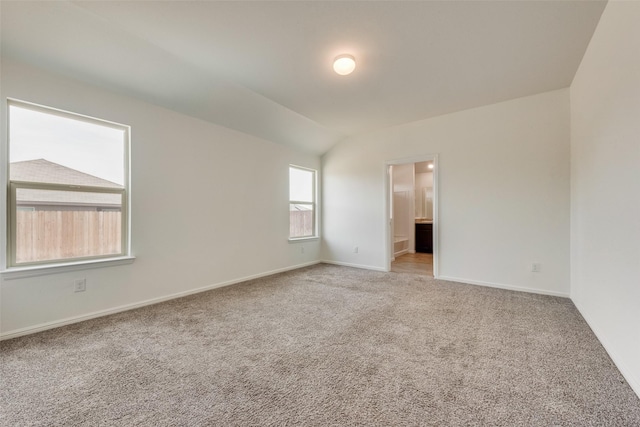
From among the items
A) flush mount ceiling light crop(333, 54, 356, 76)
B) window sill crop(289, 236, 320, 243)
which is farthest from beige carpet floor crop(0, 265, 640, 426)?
flush mount ceiling light crop(333, 54, 356, 76)

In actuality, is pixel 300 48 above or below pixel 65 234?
above

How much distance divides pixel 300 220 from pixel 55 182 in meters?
3.52

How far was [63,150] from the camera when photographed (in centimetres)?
256

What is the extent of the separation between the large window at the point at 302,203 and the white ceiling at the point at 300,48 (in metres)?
1.83

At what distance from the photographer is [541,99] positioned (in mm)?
3363

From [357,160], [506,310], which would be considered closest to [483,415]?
[506,310]

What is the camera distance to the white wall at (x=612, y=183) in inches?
63.1

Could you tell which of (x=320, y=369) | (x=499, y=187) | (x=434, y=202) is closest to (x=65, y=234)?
(x=320, y=369)

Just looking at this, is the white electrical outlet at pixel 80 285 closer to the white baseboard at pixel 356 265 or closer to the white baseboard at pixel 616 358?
→ the white baseboard at pixel 356 265

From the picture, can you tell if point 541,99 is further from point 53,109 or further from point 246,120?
point 53,109

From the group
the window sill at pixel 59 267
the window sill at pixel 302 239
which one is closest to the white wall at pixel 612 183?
the window sill at pixel 302 239

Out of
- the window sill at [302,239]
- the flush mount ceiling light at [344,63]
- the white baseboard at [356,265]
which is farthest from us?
the window sill at [302,239]

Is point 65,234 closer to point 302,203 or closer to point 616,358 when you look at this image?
point 302,203

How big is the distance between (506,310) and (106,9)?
4558 mm
